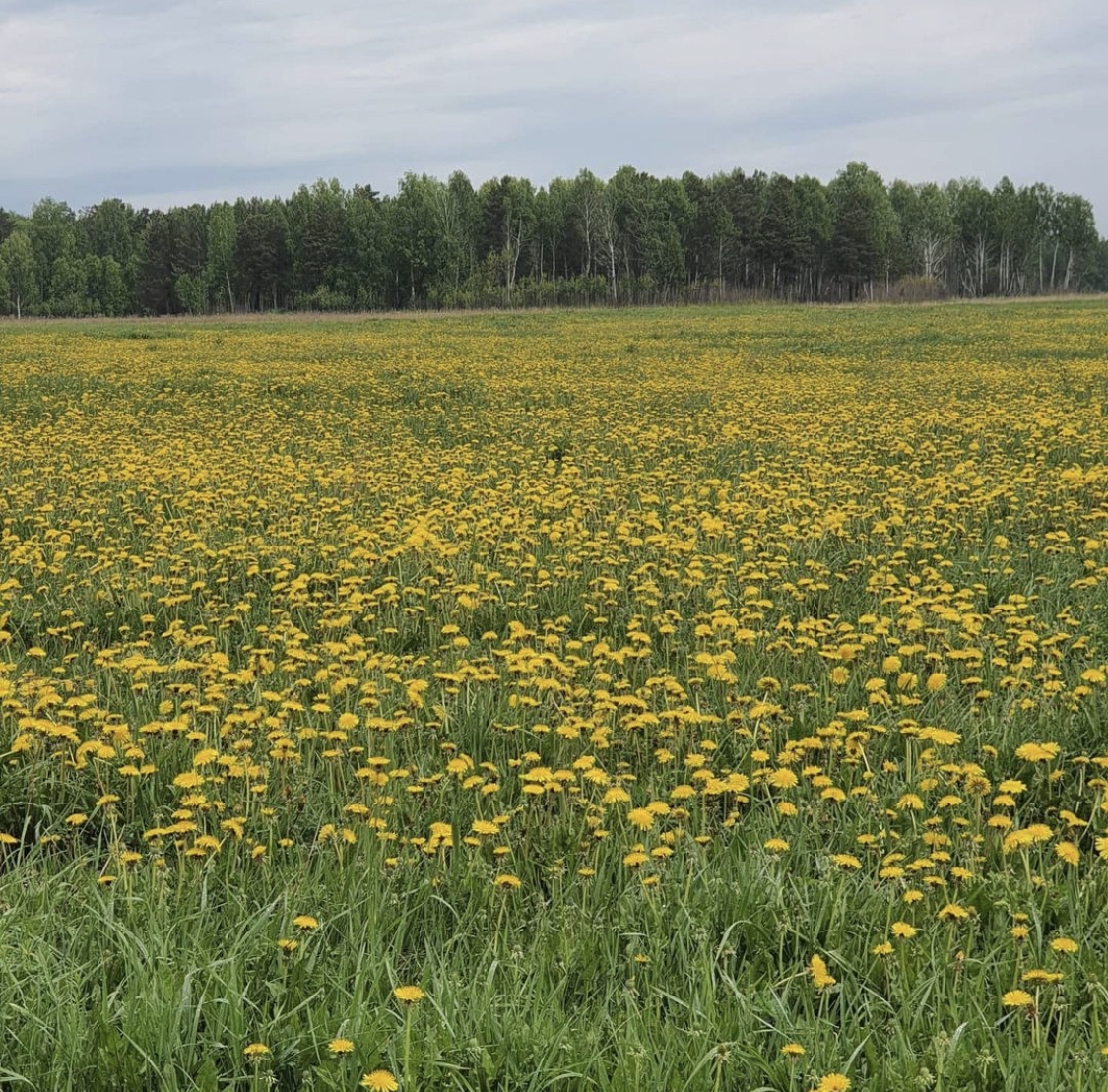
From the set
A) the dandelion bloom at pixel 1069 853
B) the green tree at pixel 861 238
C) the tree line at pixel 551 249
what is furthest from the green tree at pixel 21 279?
the dandelion bloom at pixel 1069 853

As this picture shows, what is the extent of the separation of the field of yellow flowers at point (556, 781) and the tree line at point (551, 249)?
231 ft

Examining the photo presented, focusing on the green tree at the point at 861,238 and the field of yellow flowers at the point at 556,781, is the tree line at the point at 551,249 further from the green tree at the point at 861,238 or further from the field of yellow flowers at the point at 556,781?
the field of yellow flowers at the point at 556,781

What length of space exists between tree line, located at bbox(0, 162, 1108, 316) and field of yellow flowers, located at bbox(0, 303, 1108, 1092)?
70408 millimetres

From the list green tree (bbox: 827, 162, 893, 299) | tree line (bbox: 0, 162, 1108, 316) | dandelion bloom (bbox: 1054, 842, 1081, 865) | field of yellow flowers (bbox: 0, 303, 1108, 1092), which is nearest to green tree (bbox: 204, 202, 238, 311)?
tree line (bbox: 0, 162, 1108, 316)

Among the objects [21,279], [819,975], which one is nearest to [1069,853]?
[819,975]

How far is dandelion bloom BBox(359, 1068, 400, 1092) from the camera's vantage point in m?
2.11

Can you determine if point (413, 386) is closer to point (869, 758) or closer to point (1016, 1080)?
point (869, 758)

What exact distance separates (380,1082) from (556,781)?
150 centimetres

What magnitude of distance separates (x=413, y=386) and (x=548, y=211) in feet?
254

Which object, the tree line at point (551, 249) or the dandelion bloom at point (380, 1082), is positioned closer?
the dandelion bloom at point (380, 1082)

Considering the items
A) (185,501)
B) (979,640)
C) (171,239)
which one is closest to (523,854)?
(979,640)

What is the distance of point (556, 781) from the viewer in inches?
139

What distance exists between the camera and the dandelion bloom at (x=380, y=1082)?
211 centimetres

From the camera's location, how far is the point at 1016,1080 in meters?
2.28
